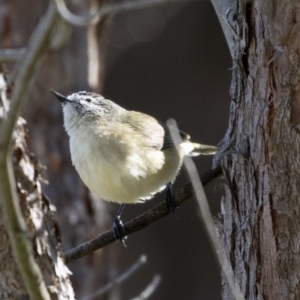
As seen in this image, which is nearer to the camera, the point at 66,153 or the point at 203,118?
the point at 66,153

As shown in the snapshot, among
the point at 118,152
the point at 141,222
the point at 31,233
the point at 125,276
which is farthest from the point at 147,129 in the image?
the point at 31,233

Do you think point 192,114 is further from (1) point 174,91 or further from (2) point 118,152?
(2) point 118,152

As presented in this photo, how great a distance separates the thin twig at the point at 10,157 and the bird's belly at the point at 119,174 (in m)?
2.06

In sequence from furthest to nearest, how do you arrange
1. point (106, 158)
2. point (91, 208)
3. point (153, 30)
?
point (153, 30), point (91, 208), point (106, 158)

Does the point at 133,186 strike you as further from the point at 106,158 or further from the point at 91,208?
the point at 91,208

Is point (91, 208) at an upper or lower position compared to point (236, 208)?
lower

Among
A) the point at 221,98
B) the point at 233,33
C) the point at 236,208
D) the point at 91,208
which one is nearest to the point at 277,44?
the point at 233,33

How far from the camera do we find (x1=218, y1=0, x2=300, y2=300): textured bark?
2785 mm

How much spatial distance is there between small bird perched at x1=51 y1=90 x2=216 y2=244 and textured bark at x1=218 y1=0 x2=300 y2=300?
92 centimetres

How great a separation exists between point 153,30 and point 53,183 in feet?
10.0

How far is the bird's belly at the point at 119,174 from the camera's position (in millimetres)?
4000

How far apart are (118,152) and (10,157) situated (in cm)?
233

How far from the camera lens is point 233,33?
3018 millimetres

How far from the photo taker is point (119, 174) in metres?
3.99
